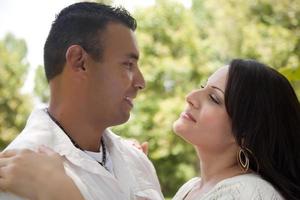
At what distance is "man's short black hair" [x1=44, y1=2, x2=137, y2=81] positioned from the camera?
1.30 metres

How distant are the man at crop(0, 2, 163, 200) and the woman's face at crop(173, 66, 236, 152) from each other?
0.14m

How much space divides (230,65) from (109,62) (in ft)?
1.00

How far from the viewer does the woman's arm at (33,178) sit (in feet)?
3.41

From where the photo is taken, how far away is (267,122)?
1.27m

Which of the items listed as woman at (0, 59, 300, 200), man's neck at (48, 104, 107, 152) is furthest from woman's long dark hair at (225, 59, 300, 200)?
man's neck at (48, 104, 107, 152)

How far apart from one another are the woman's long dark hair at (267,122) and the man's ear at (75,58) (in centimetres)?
36

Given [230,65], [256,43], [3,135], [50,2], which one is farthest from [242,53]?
[230,65]

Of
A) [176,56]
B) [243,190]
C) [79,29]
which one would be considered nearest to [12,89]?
[176,56]

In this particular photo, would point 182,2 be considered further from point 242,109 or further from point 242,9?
point 242,109

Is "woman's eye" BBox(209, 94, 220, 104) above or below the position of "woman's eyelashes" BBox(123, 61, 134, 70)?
below

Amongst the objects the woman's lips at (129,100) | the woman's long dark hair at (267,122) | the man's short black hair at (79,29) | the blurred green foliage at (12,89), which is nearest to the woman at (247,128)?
the woman's long dark hair at (267,122)

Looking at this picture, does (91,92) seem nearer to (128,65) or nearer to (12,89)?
(128,65)

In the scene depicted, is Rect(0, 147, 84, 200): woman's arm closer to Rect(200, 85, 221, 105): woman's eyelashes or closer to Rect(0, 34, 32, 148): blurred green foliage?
Rect(200, 85, 221, 105): woman's eyelashes

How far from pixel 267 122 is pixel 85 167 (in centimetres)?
44
